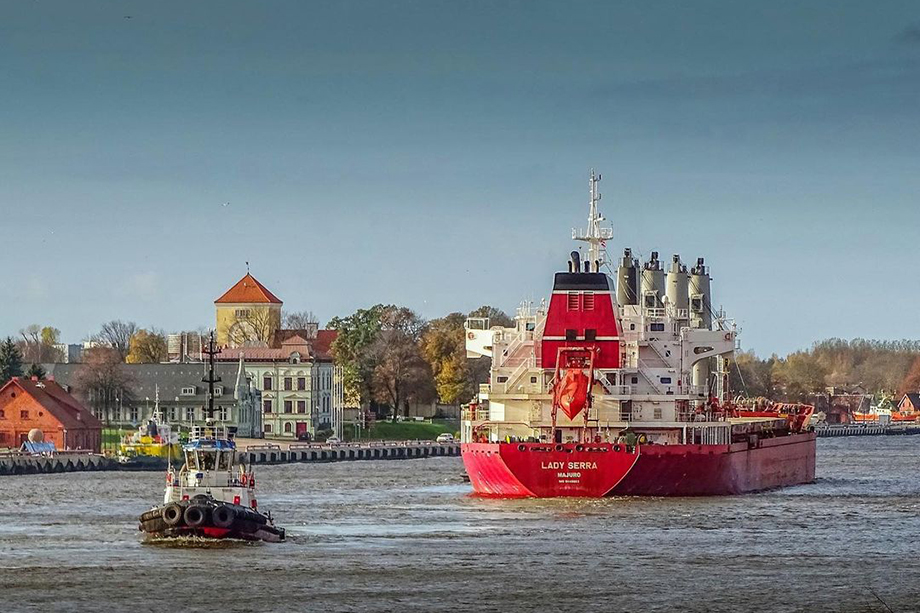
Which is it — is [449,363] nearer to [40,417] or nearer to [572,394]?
[40,417]

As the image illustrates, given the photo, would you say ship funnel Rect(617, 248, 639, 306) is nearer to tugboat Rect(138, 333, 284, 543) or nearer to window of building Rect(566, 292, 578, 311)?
window of building Rect(566, 292, 578, 311)

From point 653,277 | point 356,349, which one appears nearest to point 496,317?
point 356,349

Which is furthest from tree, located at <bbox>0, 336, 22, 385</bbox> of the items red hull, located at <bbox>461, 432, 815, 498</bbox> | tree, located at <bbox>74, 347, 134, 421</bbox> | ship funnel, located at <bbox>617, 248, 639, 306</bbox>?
red hull, located at <bbox>461, 432, 815, 498</bbox>

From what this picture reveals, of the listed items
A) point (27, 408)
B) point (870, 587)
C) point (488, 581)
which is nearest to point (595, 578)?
point (488, 581)

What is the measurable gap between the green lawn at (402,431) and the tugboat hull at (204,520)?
4368 inches

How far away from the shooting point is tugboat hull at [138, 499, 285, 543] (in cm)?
5538

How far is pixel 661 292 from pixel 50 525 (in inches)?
1632

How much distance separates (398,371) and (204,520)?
12376 centimetres

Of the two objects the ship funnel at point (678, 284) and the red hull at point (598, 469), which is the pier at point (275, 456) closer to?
the ship funnel at point (678, 284)

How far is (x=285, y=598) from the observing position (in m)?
47.4

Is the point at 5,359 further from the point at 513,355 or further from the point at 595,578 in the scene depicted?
the point at 595,578

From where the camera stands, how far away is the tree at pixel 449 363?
584ft

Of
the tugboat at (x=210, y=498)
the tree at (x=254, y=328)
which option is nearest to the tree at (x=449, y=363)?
the tree at (x=254, y=328)

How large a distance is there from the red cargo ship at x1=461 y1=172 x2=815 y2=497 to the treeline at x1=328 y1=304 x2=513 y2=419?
9454cm
